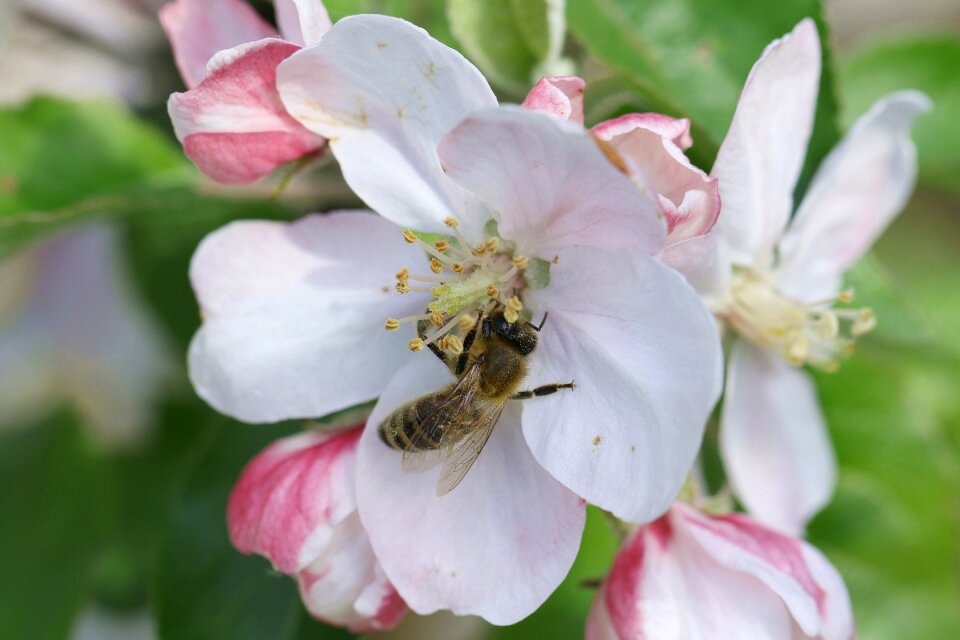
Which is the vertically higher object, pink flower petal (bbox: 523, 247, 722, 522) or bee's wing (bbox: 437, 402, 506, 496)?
pink flower petal (bbox: 523, 247, 722, 522)

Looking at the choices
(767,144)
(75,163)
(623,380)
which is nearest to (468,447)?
(623,380)

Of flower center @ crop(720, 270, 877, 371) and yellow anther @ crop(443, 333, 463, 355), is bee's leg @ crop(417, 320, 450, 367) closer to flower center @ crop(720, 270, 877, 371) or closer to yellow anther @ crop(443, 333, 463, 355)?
yellow anther @ crop(443, 333, 463, 355)

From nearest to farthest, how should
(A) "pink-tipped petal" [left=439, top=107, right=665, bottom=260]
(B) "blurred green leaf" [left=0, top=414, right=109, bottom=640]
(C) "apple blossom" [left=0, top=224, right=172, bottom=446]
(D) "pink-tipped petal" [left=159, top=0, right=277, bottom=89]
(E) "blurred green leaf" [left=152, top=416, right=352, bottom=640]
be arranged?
(A) "pink-tipped petal" [left=439, top=107, right=665, bottom=260]
(D) "pink-tipped petal" [left=159, top=0, right=277, bottom=89]
(E) "blurred green leaf" [left=152, top=416, right=352, bottom=640]
(B) "blurred green leaf" [left=0, top=414, right=109, bottom=640]
(C) "apple blossom" [left=0, top=224, right=172, bottom=446]

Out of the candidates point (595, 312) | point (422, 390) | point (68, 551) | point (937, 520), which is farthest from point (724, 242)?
point (68, 551)

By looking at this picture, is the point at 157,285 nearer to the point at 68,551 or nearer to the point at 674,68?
the point at 68,551

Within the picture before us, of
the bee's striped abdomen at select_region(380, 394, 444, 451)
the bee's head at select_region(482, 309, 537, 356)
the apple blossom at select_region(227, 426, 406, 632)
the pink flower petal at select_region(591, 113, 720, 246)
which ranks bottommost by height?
the apple blossom at select_region(227, 426, 406, 632)

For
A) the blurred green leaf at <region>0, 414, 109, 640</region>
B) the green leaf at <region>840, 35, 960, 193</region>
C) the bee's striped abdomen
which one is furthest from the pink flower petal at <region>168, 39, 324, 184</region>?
the green leaf at <region>840, 35, 960, 193</region>

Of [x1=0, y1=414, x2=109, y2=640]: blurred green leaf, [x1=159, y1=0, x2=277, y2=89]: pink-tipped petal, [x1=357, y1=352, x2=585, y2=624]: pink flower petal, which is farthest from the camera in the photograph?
[x1=0, y1=414, x2=109, y2=640]: blurred green leaf

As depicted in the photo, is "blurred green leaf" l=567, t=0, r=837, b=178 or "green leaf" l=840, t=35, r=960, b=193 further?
"green leaf" l=840, t=35, r=960, b=193

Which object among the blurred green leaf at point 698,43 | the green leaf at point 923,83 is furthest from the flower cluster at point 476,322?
the green leaf at point 923,83
